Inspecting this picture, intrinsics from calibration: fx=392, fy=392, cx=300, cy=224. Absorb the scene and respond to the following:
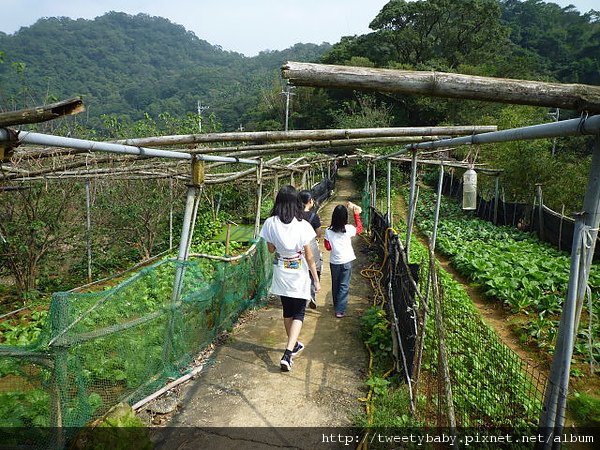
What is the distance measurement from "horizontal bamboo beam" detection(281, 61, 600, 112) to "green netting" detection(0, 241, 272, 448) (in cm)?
246

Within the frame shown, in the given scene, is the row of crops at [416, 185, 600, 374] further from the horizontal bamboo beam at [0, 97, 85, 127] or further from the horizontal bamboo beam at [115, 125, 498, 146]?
the horizontal bamboo beam at [0, 97, 85, 127]

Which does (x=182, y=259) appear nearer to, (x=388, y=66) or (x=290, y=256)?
(x=290, y=256)

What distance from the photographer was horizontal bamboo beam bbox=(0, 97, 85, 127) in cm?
176

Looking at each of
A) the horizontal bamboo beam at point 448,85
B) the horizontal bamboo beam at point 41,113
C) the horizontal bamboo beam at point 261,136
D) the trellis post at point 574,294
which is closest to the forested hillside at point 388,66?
the horizontal bamboo beam at point 41,113

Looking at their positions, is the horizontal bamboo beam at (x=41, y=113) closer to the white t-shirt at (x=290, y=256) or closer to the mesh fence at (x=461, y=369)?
the mesh fence at (x=461, y=369)

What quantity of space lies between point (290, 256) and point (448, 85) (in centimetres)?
276

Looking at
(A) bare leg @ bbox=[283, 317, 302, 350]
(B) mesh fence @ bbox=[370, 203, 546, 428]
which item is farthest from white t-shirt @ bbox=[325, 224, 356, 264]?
(A) bare leg @ bbox=[283, 317, 302, 350]

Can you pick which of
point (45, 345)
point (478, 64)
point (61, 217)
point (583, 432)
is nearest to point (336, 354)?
point (583, 432)

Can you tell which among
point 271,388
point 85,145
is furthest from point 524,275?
point 85,145

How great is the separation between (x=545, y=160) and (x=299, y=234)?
13.5 meters

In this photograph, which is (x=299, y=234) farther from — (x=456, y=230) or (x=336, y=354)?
(x=456, y=230)

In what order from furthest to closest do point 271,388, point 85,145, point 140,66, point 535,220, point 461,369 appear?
Result: point 140,66, point 535,220, point 461,369, point 271,388, point 85,145

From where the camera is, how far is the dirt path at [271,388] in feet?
11.2

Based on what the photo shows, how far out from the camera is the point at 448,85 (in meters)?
1.92
